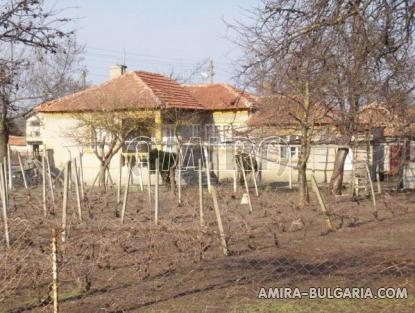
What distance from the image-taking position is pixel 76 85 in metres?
39.2

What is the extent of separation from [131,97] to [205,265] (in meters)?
17.1

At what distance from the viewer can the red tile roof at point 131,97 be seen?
23.2 m

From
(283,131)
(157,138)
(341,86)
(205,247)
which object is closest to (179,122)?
(157,138)

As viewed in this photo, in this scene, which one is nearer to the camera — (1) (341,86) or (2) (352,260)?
(2) (352,260)

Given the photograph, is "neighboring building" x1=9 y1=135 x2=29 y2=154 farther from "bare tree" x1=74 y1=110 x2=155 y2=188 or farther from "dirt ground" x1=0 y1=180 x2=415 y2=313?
"dirt ground" x1=0 y1=180 x2=415 y2=313

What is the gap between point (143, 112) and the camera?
23.0 m

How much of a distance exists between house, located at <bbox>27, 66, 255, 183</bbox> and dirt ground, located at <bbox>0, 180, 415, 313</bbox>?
11.5 meters

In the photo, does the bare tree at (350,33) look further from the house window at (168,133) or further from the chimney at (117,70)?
the chimney at (117,70)

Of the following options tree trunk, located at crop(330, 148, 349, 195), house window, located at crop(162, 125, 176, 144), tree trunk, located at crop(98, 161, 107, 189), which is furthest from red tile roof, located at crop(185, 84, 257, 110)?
tree trunk, located at crop(330, 148, 349, 195)

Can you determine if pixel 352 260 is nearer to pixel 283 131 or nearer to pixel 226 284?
pixel 226 284

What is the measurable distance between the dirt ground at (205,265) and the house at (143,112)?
1146cm

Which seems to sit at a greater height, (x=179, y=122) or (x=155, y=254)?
(x=179, y=122)

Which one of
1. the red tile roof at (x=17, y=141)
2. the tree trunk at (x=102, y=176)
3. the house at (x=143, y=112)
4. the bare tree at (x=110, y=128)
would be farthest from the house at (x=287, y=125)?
the red tile roof at (x=17, y=141)

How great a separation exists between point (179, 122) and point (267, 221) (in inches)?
467
